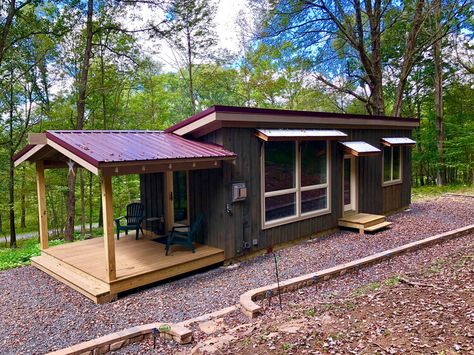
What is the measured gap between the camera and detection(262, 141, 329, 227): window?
680 centimetres

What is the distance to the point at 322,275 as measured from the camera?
5.14 m

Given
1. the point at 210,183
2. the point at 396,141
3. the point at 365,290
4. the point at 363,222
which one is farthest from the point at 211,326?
the point at 396,141

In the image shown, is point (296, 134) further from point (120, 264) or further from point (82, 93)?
point (82, 93)

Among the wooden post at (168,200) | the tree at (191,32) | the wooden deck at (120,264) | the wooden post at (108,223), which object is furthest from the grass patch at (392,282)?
the tree at (191,32)

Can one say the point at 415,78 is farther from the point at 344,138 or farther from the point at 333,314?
the point at 333,314

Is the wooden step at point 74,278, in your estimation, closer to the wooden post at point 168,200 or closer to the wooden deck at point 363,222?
the wooden post at point 168,200

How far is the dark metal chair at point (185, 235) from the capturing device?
19.9 feet

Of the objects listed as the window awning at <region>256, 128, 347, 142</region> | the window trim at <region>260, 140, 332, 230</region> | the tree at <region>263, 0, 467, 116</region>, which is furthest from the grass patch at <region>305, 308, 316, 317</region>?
the tree at <region>263, 0, 467, 116</region>

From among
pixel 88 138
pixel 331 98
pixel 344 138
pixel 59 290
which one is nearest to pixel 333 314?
pixel 59 290

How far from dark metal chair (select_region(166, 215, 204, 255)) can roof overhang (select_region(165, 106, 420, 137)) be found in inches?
66.6

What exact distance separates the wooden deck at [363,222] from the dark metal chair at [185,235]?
3.72 m

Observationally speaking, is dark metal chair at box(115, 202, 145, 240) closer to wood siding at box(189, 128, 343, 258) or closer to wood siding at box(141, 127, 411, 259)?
wood siding at box(141, 127, 411, 259)

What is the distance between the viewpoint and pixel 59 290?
529cm

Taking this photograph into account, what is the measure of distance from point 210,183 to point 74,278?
8.79 feet
